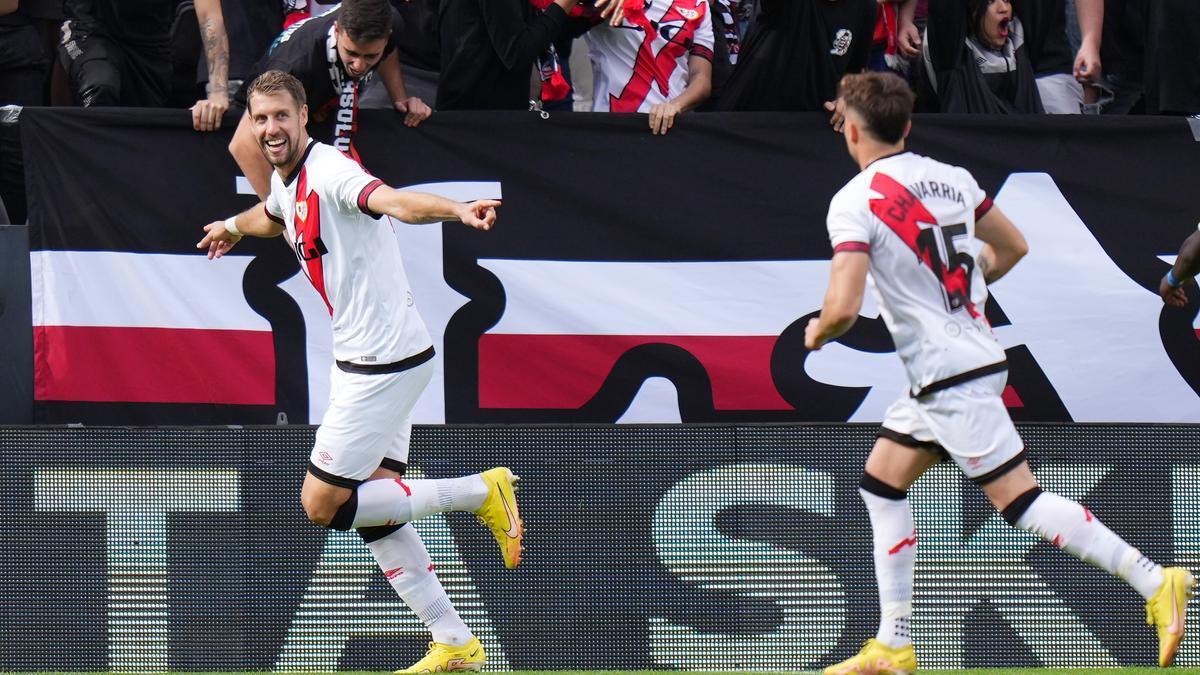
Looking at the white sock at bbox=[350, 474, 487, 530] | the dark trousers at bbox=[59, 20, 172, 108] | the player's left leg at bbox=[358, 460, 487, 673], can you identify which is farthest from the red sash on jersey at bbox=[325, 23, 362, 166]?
the player's left leg at bbox=[358, 460, 487, 673]

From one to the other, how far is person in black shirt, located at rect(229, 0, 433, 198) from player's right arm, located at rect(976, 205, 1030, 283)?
2.69m

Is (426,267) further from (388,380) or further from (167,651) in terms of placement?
(167,651)

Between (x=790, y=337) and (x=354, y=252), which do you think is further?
(x=790, y=337)

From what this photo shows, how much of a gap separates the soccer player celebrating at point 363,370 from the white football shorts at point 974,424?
1785mm

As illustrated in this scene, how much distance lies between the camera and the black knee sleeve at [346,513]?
5.73 m

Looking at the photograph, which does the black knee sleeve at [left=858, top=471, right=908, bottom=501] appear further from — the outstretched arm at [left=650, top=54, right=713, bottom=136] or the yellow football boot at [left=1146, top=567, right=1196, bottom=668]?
the outstretched arm at [left=650, top=54, right=713, bottom=136]

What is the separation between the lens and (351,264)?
5.75 metres

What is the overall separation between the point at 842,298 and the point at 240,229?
264cm

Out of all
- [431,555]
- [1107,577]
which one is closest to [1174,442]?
[1107,577]

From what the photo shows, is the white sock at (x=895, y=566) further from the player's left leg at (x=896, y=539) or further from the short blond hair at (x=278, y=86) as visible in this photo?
the short blond hair at (x=278, y=86)

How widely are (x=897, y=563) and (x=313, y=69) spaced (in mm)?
3369

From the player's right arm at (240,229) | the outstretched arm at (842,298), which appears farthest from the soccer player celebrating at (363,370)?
the outstretched arm at (842,298)

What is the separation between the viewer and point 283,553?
20.8 ft

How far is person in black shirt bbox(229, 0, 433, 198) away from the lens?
646 cm
